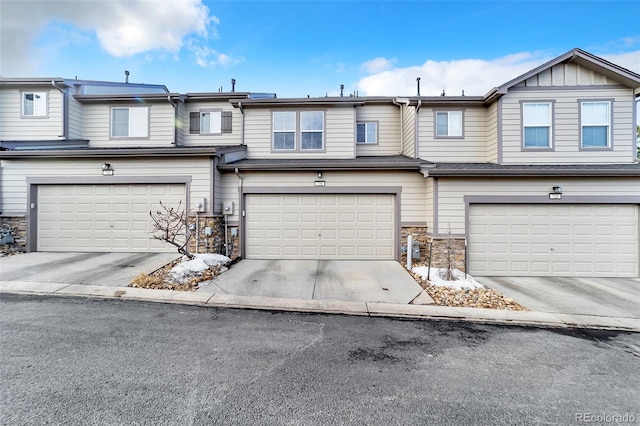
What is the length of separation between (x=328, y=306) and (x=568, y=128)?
389 inches

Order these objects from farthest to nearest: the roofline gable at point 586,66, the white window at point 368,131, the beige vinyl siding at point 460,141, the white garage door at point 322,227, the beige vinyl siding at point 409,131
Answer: the white window at point 368,131 → the beige vinyl siding at point 409,131 → the beige vinyl siding at point 460,141 → the white garage door at point 322,227 → the roofline gable at point 586,66

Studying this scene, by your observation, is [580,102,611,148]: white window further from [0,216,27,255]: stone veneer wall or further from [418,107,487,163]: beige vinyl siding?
[0,216,27,255]: stone veneer wall

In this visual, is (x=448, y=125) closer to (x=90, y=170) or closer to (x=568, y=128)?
(x=568, y=128)

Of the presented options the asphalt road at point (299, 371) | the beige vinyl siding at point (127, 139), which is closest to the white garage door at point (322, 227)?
the asphalt road at point (299, 371)

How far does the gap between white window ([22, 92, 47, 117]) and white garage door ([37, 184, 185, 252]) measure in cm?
464

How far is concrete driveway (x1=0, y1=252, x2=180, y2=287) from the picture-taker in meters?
5.98

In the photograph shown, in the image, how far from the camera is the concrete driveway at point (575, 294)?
16.7 feet

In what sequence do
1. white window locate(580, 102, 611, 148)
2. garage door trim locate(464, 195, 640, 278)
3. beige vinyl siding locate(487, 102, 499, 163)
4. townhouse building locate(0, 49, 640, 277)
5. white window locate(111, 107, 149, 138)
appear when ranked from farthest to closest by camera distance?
1. white window locate(111, 107, 149, 138)
2. beige vinyl siding locate(487, 102, 499, 163)
3. white window locate(580, 102, 611, 148)
4. townhouse building locate(0, 49, 640, 277)
5. garage door trim locate(464, 195, 640, 278)

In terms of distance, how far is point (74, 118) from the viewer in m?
11.1

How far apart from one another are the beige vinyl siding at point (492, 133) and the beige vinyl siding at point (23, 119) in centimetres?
1676

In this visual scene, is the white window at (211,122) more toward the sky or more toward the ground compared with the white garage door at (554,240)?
more toward the sky

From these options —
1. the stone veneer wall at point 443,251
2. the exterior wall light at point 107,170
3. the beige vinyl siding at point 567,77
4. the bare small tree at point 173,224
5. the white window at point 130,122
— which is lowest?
the stone veneer wall at point 443,251

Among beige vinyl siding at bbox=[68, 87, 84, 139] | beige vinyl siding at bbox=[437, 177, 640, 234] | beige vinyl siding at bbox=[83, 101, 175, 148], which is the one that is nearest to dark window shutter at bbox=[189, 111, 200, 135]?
beige vinyl siding at bbox=[83, 101, 175, 148]

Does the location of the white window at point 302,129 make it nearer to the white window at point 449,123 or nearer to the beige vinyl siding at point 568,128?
the white window at point 449,123
